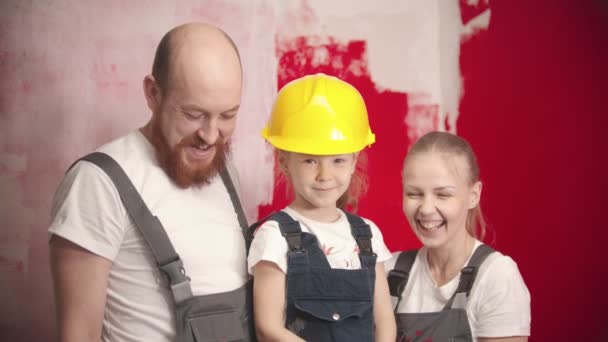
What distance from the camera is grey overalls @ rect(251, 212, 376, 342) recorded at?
6.34ft

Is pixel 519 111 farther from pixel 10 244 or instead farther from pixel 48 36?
pixel 10 244

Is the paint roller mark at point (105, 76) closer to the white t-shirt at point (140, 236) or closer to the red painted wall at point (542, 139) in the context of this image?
the white t-shirt at point (140, 236)

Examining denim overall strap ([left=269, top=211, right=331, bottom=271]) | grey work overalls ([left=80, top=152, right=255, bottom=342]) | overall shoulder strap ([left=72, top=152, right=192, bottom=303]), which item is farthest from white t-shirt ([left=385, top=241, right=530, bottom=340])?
overall shoulder strap ([left=72, top=152, right=192, bottom=303])

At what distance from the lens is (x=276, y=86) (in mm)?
2717

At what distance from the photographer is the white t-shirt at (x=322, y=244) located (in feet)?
6.31

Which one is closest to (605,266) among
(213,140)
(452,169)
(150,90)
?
(452,169)

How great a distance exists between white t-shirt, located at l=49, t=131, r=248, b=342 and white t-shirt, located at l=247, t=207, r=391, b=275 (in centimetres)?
12

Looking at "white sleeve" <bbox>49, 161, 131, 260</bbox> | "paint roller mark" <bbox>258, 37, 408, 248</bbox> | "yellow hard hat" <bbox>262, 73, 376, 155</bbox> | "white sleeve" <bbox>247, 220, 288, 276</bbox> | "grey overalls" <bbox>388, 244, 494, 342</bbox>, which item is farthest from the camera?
"paint roller mark" <bbox>258, 37, 408, 248</bbox>

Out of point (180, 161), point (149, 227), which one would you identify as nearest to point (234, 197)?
point (180, 161)

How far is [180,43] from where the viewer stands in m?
1.97

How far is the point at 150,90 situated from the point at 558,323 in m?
1.94

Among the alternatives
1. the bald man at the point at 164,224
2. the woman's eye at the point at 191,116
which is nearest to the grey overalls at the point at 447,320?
the bald man at the point at 164,224

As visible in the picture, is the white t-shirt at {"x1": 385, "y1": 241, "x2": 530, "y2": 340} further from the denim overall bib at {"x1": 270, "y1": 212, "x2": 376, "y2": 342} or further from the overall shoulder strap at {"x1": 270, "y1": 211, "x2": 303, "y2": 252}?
the overall shoulder strap at {"x1": 270, "y1": 211, "x2": 303, "y2": 252}

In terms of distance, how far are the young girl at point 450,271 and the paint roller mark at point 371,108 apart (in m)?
0.59
